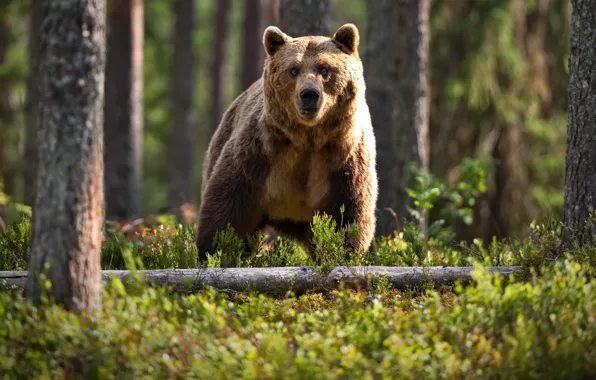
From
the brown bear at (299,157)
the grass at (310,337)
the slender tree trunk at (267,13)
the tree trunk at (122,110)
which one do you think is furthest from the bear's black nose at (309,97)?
the slender tree trunk at (267,13)

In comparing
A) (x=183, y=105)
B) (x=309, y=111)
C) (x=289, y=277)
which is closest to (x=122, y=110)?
(x=183, y=105)

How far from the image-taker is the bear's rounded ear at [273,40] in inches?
255

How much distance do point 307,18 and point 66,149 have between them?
459 centimetres

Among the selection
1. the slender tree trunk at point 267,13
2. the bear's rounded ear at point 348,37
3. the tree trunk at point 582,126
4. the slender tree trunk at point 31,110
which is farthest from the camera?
the slender tree trunk at point 267,13

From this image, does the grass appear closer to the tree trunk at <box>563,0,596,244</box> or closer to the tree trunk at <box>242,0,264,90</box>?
the tree trunk at <box>563,0,596,244</box>

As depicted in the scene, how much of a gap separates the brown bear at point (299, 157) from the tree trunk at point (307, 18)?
1.95 meters

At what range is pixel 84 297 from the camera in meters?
4.41

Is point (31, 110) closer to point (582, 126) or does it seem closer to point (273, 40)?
point (273, 40)

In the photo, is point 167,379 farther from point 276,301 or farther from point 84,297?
point 276,301

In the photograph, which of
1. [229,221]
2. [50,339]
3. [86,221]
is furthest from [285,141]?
[50,339]

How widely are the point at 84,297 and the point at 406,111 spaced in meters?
5.39

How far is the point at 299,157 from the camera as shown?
6367mm

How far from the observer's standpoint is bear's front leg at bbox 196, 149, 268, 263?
6.33 m

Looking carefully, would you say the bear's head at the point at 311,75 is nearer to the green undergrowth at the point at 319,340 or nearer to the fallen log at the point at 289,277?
the fallen log at the point at 289,277
